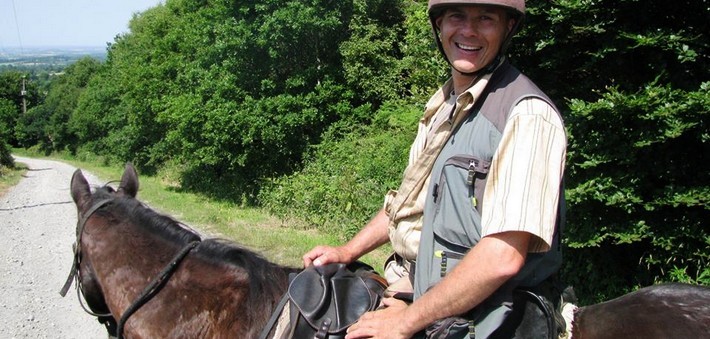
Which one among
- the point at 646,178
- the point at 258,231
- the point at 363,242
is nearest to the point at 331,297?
the point at 363,242

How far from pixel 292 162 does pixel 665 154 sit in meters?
14.6

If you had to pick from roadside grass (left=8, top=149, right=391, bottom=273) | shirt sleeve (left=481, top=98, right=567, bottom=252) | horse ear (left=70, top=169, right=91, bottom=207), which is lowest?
roadside grass (left=8, top=149, right=391, bottom=273)

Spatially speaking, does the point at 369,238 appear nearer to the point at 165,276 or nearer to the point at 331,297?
the point at 331,297

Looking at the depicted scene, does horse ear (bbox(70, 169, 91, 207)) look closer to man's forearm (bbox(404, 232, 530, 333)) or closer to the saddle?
the saddle

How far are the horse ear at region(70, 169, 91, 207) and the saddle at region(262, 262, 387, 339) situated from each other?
1.52 meters

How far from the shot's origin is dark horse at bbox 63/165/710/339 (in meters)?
2.17

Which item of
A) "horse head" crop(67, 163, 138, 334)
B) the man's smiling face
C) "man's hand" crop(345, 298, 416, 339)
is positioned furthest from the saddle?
"horse head" crop(67, 163, 138, 334)

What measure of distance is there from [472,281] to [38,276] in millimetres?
9245

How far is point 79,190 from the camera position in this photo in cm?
325

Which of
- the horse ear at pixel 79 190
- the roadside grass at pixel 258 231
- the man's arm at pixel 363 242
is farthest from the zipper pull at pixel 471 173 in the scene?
the roadside grass at pixel 258 231

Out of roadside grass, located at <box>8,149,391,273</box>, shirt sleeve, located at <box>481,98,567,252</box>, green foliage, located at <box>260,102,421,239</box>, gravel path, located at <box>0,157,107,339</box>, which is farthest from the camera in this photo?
green foliage, located at <box>260,102,421,239</box>

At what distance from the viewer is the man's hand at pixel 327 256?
9.12 feet

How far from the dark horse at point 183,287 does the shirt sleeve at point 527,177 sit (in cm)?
58

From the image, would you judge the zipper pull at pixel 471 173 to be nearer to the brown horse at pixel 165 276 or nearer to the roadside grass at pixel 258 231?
the brown horse at pixel 165 276
